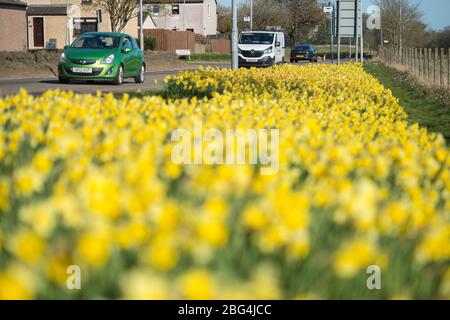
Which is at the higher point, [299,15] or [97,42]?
[299,15]

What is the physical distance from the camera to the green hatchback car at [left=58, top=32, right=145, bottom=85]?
20.9 m

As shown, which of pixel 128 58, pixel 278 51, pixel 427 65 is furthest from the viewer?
pixel 278 51

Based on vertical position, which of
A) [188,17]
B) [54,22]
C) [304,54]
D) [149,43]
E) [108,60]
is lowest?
[108,60]

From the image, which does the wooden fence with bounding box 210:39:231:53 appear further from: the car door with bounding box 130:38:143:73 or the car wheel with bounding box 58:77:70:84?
the car wheel with bounding box 58:77:70:84

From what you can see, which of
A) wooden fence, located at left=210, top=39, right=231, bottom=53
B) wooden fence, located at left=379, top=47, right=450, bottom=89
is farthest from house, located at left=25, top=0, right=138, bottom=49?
wooden fence, located at left=379, top=47, right=450, bottom=89

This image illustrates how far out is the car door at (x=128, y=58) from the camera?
22109 mm

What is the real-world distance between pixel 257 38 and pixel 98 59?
1834 centimetres

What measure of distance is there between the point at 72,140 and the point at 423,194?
2.04 m

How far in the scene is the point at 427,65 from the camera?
24828mm

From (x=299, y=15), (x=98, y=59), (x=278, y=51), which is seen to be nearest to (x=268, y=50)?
(x=278, y=51)

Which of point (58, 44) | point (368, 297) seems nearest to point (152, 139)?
point (368, 297)

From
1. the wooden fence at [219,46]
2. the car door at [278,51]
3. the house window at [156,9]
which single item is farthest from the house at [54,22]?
the car door at [278,51]

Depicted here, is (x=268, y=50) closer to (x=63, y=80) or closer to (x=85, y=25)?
(x=63, y=80)

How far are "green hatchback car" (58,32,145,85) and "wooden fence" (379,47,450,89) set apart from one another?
9344mm
